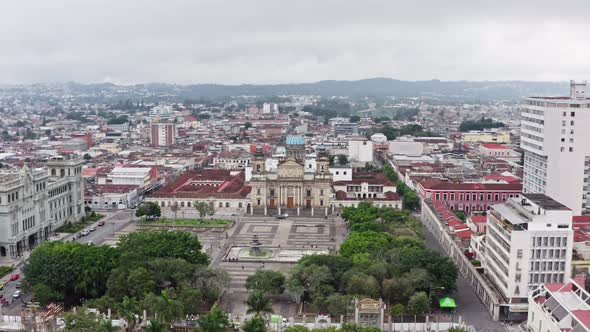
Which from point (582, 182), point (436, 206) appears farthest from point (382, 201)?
point (582, 182)

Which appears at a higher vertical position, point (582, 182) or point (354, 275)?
point (582, 182)

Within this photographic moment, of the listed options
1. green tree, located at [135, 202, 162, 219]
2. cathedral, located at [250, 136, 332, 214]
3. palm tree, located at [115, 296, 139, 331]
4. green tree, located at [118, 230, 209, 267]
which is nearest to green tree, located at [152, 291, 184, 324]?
palm tree, located at [115, 296, 139, 331]

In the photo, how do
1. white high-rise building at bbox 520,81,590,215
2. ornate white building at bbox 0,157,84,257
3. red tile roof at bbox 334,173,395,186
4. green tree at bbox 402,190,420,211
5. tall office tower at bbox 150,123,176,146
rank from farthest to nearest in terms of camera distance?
1. tall office tower at bbox 150,123,176,146
2. red tile roof at bbox 334,173,395,186
3. green tree at bbox 402,190,420,211
4. white high-rise building at bbox 520,81,590,215
5. ornate white building at bbox 0,157,84,257

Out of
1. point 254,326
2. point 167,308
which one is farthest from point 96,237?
point 254,326

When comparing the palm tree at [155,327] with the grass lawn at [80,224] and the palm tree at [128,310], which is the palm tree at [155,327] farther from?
the grass lawn at [80,224]

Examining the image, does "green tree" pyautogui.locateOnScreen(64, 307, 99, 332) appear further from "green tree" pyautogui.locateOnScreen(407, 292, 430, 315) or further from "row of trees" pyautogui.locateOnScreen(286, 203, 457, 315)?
"green tree" pyautogui.locateOnScreen(407, 292, 430, 315)

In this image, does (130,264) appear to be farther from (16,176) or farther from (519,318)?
(519,318)
